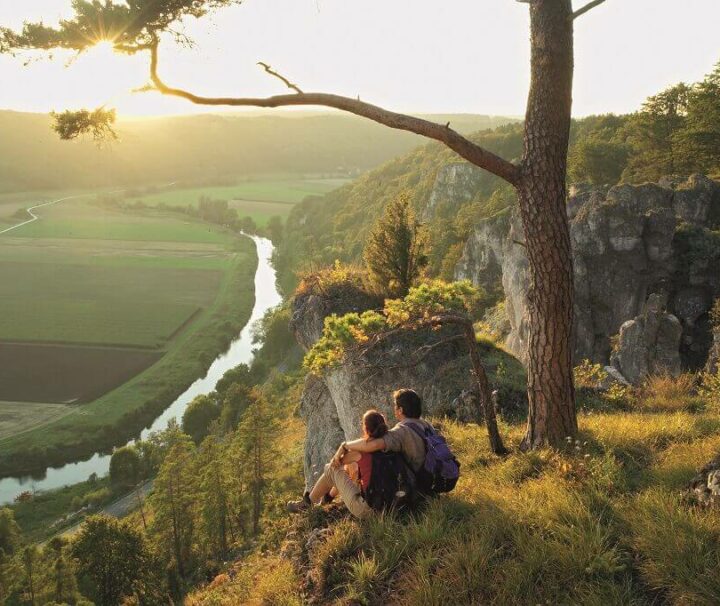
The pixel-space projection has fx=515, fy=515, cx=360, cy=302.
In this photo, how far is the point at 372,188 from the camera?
397 feet

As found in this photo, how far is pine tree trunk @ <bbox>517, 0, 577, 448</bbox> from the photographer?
6.05 meters

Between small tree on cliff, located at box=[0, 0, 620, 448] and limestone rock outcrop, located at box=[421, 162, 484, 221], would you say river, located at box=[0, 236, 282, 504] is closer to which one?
limestone rock outcrop, located at box=[421, 162, 484, 221]

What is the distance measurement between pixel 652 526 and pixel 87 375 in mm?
67615

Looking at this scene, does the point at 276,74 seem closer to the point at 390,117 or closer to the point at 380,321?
the point at 390,117

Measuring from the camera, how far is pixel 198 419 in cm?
5325

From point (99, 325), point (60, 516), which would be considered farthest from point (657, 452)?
point (99, 325)

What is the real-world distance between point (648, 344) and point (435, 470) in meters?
17.4

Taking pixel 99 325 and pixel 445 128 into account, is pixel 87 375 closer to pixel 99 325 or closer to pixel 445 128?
pixel 99 325

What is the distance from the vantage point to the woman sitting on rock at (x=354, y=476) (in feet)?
19.0

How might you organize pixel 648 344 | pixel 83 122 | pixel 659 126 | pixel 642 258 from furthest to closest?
pixel 659 126 < pixel 642 258 < pixel 648 344 < pixel 83 122

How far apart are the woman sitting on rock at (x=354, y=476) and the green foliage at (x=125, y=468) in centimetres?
4504

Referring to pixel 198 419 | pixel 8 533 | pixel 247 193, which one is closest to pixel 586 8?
pixel 8 533

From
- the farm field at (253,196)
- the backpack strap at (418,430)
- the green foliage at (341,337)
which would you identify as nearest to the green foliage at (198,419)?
the green foliage at (341,337)

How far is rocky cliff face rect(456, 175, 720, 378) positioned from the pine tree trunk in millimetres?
17671
